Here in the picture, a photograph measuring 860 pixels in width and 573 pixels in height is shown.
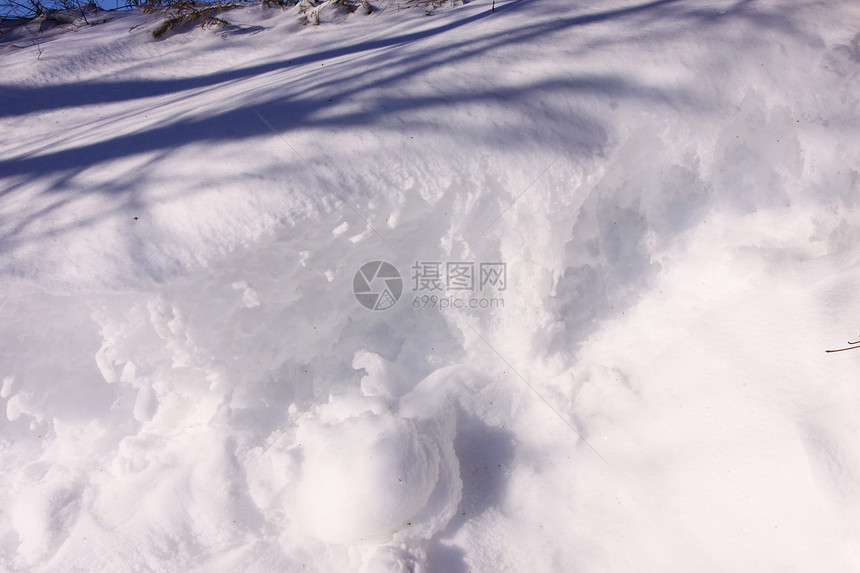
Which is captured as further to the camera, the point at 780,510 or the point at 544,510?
the point at 544,510

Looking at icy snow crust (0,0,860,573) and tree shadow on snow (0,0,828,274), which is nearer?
icy snow crust (0,0,860,573)

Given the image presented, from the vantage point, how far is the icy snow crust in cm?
133

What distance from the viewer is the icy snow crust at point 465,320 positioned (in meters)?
1.33

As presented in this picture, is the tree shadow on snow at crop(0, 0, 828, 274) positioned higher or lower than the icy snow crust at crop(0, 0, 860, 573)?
higher

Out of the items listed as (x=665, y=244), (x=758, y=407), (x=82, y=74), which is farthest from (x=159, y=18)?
(x=758, y=407)

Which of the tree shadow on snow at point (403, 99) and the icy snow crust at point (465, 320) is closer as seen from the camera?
the icy snow crust at point (465, 320)

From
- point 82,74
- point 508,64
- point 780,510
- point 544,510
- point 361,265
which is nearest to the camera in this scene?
point 780,510

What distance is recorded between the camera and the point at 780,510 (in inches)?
48.6

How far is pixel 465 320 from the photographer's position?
1.59 m

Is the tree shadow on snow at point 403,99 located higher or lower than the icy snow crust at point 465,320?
higher

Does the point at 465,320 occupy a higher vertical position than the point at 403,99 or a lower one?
lower

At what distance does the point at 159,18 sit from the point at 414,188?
2.33 m

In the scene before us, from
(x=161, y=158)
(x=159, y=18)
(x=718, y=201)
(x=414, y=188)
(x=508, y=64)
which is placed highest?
(x=159, y=18)

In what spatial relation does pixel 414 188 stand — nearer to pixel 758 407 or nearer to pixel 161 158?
pixel 161 158
